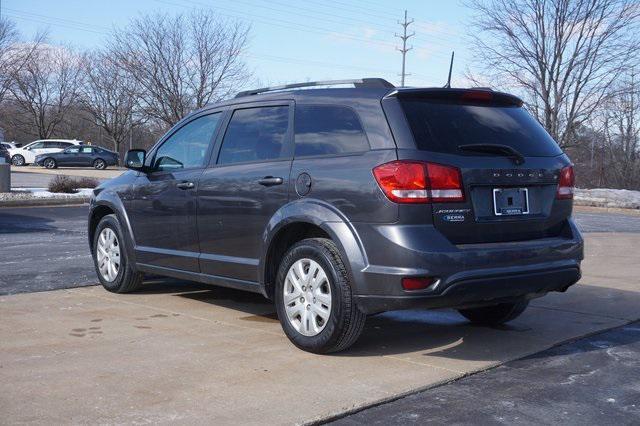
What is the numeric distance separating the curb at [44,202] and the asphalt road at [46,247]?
0.49 m

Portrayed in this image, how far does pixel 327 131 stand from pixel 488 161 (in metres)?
1.16

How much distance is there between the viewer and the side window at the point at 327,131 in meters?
5.16

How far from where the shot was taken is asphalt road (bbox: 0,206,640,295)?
786cm

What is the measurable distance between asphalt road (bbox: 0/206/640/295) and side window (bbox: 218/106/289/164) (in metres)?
2.68

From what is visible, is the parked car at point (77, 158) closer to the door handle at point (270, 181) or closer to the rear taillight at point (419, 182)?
the door handle at point (270, 181)

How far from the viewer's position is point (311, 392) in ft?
14.2

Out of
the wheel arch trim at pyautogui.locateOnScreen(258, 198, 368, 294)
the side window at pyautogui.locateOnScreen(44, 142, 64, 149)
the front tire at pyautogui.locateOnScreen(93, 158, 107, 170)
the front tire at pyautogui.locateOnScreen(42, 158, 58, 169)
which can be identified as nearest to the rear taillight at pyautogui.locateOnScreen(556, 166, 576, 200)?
the wheel arch trim at pyautogui.locateOnScreen(258, 198, 368, 294)

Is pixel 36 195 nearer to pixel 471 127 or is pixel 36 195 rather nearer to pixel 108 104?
pixel 471 127

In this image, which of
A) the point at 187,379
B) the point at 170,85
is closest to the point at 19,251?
the point at 187,379

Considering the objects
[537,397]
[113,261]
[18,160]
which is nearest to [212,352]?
[537,397]

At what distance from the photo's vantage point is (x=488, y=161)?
5016 mm

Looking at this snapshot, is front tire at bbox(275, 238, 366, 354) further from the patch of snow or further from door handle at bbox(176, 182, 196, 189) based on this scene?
the patch of snow

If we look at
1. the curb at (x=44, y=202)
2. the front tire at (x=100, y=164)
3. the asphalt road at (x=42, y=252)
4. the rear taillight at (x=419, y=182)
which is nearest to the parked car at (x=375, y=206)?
the rear taillight at (x=419, y=182)

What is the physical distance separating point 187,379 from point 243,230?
1492 millimetres
